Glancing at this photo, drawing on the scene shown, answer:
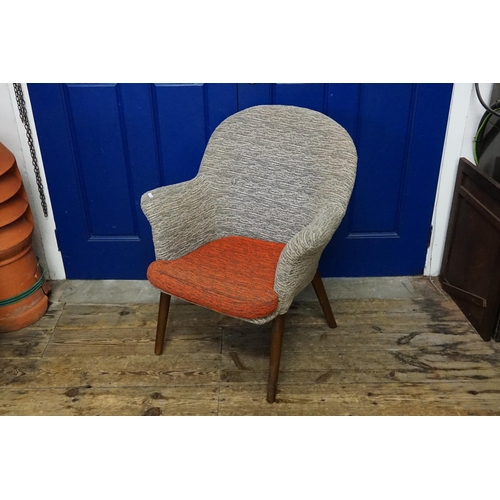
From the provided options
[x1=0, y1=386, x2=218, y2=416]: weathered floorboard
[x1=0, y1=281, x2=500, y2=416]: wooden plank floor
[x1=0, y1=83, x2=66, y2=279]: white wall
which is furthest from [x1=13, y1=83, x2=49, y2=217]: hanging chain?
[x1=0, y1=386, x2=218, y2=416]: weathered floorboard

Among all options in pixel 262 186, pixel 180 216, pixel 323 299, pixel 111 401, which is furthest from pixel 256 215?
pixel 111 401

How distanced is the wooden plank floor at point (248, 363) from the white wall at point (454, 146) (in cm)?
30

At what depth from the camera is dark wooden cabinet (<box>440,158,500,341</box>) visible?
1.96 m

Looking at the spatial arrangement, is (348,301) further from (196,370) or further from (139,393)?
(139,393)

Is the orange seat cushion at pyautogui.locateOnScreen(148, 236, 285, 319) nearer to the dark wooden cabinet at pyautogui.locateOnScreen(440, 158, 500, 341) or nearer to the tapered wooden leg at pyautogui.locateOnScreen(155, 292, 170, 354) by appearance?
the tapered wooden leg at pyautogui.locateOnScreen(155, 292, 170, 354)

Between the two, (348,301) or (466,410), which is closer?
(466,410)

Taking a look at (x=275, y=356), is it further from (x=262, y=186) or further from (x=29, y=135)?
(x=29, y=135)

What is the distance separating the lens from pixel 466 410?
5.67ft

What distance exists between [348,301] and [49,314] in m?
1.32

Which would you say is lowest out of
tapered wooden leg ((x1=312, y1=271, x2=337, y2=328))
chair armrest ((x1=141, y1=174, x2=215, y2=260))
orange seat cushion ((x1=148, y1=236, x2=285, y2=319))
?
tapered wooden leg ((x1=312, y1=271, x2=337, y2=328))

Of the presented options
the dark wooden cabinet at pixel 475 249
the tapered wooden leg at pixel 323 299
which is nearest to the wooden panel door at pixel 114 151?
the tapered wooden leg at pixel 323 299

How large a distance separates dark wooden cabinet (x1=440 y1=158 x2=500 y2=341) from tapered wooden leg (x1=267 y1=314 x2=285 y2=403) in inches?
34.3

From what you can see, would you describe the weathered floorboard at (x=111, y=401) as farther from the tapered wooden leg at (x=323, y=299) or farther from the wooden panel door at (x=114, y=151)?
the wooden panel door at (x=114, y=151)

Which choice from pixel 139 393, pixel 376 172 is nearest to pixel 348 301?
pixel 376 172
